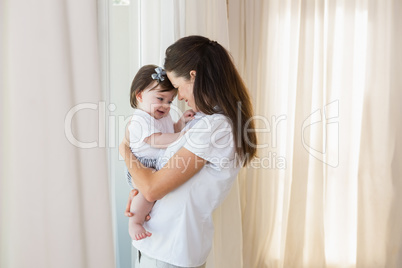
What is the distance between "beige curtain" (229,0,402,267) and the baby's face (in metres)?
1.17

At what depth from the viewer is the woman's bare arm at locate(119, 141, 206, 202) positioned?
148 centimetres

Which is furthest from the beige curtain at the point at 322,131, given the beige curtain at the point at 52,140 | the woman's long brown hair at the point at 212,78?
the beige curtain at the point at 52,140

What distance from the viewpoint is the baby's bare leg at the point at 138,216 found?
1.57 m

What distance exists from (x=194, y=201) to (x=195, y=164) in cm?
15

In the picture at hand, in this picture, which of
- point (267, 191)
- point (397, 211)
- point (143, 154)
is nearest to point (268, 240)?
point (267, 191)

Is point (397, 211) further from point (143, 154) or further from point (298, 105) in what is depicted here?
point (143, 154)

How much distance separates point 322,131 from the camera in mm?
2861

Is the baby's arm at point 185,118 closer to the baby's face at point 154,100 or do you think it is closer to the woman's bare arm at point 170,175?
the baby's face at point 154,100

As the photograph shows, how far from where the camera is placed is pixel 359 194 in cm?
291

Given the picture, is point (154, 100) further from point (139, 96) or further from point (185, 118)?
point (185, 118)

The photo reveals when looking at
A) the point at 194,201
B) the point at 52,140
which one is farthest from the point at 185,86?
the point at 52,140

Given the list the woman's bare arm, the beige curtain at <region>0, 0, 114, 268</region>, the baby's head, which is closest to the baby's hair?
the baby's head

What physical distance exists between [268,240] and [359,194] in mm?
676

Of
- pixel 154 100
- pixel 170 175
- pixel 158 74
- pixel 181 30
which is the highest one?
pixel 181 30
